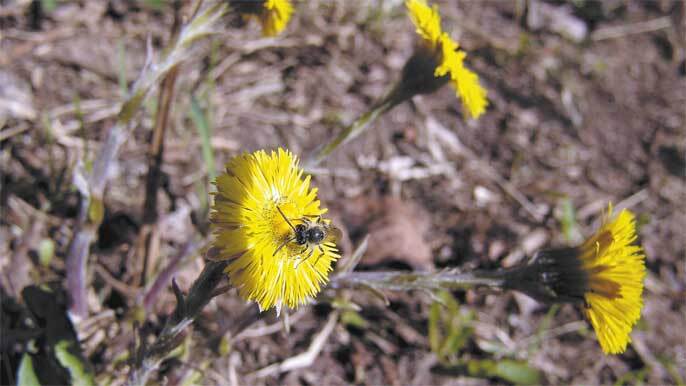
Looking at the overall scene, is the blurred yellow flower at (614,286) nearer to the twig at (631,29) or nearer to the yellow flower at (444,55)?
the yellow flower at (444,55)

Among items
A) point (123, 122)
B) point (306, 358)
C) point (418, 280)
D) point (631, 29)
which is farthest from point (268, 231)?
point (631, 29)

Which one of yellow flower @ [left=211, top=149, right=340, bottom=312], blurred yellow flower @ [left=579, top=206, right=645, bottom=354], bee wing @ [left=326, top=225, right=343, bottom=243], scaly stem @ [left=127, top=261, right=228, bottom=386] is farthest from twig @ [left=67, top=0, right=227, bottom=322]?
blurred yellow flower @ [left=579, top=206, right=645, bottom=354]

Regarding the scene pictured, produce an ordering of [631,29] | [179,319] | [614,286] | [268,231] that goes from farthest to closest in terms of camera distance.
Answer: [631,29] → [614,286] → [179,319] → [268,231]

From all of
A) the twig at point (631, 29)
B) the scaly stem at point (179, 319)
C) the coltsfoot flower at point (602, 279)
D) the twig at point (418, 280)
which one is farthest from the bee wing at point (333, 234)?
the twig at point (631, 29)

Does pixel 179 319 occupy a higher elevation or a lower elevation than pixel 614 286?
higher

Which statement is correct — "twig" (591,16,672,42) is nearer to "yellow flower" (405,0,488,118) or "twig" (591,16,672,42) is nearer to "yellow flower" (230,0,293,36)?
"yellow flower" (405,0,488,118)

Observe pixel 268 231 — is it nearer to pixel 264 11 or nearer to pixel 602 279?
pixel 264 11
